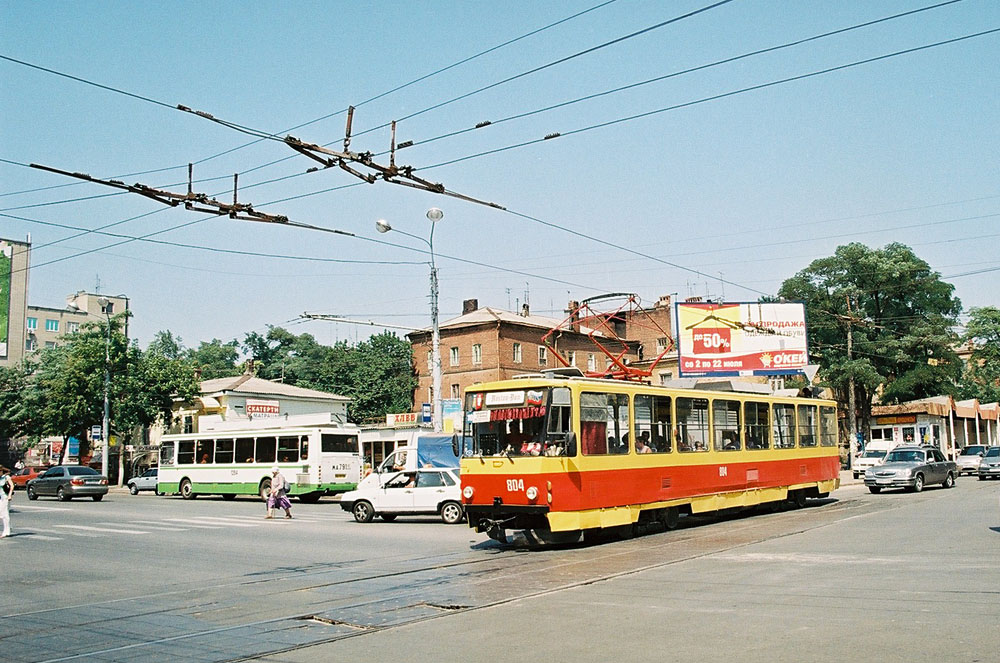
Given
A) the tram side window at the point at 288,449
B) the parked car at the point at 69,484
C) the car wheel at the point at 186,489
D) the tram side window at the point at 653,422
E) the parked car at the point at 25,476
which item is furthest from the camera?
the parked car at the point at 25,476

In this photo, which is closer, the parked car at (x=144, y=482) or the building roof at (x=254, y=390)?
the parked car at (x=144, y=482)

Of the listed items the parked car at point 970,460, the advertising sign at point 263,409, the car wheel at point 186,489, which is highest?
the advertising sign at point 263,409

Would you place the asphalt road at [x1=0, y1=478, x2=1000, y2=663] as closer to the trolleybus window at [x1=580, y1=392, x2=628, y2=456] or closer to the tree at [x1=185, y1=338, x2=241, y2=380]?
the trolleybus window at [x1=580, y1=392, x2=628, y2=456]

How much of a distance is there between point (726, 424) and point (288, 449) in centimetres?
1937

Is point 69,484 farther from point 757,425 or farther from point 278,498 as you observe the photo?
point 757,425

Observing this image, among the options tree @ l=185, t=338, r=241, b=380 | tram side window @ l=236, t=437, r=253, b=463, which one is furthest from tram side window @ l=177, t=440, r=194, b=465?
tree @ l=185, t=338, r=241, b=380

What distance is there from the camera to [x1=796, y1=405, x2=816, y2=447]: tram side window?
82.7ft

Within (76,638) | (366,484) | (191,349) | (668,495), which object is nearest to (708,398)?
(668,495)

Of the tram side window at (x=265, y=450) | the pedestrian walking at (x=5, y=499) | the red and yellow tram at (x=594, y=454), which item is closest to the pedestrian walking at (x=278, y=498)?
the pedestrian walking at (x=5, y=499)

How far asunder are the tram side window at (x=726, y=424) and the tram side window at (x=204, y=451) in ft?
80.0

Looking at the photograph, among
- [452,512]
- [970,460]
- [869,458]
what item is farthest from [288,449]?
[970,460]

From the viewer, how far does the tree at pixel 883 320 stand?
58.3 m

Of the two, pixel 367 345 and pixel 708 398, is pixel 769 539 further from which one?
pixel 367 345

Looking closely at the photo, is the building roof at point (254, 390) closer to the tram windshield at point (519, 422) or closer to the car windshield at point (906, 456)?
the car windshield at point (906, 456)
